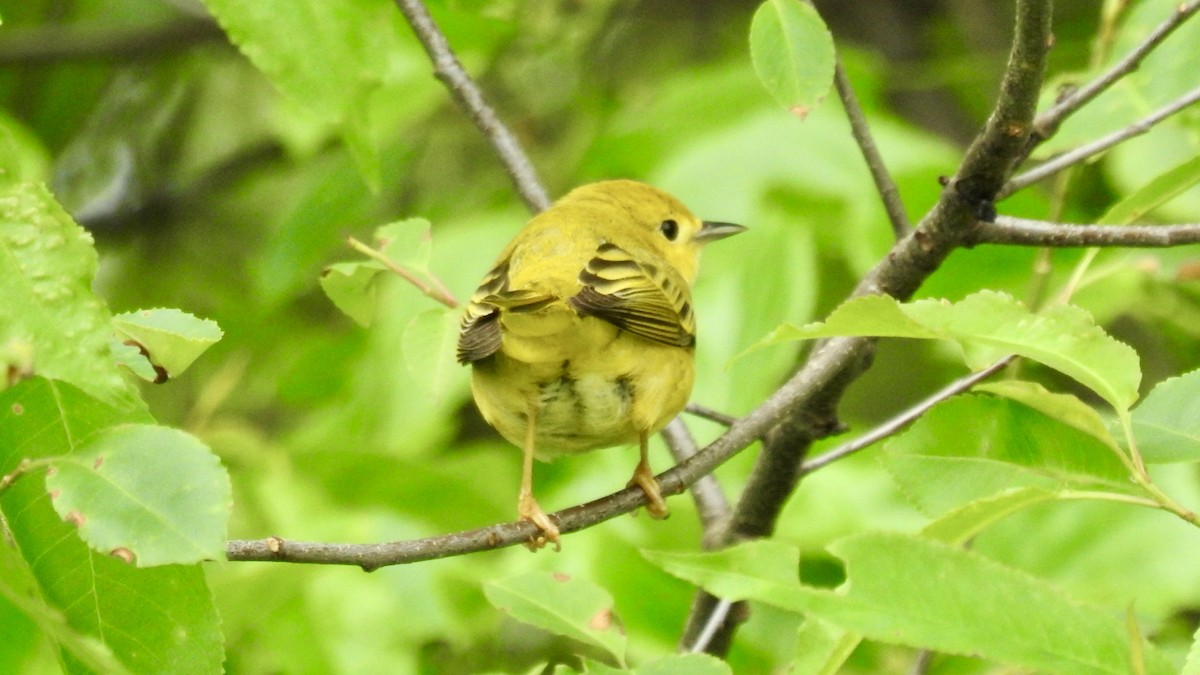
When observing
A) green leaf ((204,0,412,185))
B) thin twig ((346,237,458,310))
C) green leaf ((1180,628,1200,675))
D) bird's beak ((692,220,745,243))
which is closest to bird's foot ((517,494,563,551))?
thin twig ((346,237,458,310))

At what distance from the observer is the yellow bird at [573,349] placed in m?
2.52

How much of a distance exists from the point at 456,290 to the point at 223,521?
274 centimetres

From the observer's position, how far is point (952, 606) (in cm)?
130

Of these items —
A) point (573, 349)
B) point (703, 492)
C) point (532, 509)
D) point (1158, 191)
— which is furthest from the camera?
point (703, 492)

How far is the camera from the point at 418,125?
588cm

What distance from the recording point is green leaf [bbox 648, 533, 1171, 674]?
1281mm

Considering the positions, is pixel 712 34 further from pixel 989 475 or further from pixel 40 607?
pixel 40 607

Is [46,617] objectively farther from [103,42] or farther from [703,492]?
[103,42]

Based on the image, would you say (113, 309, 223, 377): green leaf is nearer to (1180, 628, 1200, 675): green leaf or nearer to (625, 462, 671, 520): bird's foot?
(625, 462, 671, 520): bird's foot

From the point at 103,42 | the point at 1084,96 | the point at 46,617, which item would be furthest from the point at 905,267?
the point at 103,42

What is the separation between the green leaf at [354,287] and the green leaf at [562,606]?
620 mm

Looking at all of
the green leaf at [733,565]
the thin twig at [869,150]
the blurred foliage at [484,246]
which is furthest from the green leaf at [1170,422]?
the thin twig at [869,150]

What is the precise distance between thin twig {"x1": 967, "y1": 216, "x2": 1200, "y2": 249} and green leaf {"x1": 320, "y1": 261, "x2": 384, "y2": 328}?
98 centimetres

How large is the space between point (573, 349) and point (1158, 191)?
112cm
